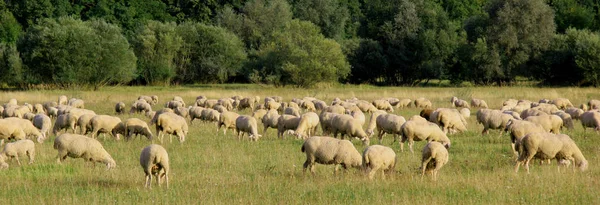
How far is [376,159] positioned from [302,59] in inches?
1849

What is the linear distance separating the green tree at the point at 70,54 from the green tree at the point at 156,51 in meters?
10.5

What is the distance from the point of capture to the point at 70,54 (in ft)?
192

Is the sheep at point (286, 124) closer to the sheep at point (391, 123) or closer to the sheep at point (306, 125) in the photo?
the sheep at point (306, 125)

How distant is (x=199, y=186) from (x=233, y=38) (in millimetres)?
64820

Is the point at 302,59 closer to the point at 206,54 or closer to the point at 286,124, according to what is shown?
the point at 206,54

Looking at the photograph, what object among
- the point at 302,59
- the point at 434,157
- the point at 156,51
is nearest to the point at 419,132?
the point at 434,157

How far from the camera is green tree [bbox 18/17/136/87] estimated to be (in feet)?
191

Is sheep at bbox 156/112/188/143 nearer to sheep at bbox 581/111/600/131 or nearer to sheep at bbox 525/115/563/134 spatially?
sheep at bbox 525/115/563/134

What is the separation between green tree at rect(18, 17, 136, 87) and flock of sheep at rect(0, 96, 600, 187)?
2290 centimetres

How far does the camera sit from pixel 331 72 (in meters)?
61.8

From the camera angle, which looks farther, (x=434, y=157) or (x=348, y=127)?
(x=348, y=127)

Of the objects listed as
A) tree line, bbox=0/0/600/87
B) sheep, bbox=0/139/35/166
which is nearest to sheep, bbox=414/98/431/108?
tree line, bbox=0/0/600/87

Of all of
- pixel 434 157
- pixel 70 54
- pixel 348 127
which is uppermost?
pixel 70 54

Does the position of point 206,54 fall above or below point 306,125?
above
